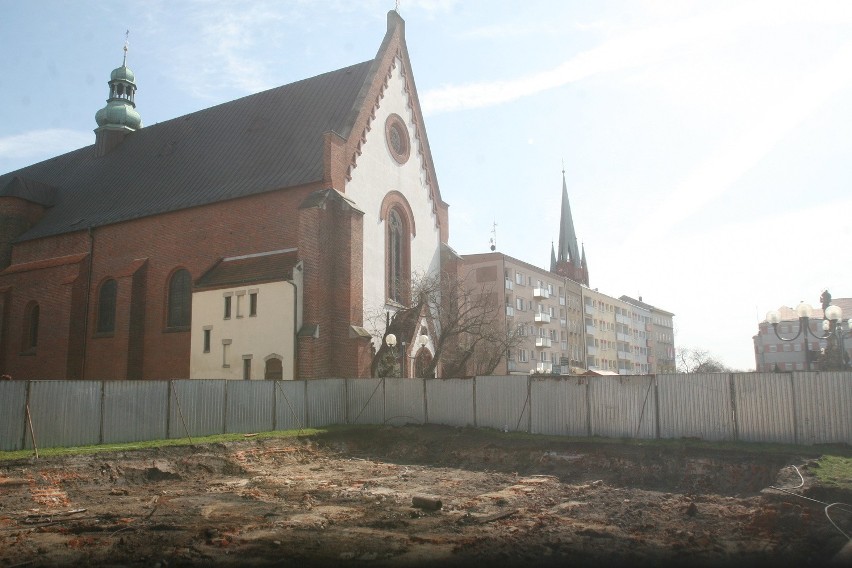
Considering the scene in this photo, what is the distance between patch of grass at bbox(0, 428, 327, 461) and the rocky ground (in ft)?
0.75

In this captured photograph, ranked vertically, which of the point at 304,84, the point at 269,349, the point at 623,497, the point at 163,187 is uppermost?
the point at 304,84

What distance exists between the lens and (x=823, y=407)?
17.8 m

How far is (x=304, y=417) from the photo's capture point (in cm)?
2477

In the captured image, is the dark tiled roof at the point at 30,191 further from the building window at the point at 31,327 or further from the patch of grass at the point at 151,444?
the patch of grass at the point at 151,444

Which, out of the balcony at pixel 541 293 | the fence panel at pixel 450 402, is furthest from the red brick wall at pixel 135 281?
the balcony at pixel 541 293

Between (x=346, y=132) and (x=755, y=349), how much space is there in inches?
4701

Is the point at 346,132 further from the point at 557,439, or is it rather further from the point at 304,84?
the point at 557,439

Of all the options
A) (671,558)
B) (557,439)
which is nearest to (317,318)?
(557,439)

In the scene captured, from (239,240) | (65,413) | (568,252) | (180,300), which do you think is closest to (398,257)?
(239,240)

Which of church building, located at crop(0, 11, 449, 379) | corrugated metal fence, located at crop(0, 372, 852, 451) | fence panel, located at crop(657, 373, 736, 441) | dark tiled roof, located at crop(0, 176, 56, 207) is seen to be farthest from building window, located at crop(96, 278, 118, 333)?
→ fence panel, located at crop(657, 373, 736, 441)

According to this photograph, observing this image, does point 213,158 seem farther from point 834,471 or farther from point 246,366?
point 834,471

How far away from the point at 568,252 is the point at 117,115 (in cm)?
6065

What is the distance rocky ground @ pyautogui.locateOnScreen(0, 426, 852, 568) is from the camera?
9359 mm

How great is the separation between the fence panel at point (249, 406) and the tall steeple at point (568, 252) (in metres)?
67.8
